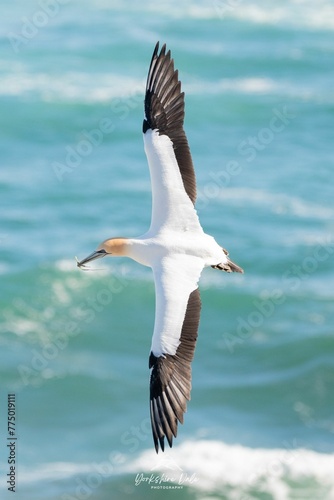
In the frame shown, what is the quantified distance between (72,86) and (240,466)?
18.4 meters

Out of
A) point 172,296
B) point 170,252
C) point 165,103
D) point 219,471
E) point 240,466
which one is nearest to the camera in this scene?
point 172,296

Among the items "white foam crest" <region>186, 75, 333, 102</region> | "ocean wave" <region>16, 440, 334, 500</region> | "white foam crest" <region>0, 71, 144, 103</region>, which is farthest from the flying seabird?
"white foam crest" <region>186, 75, 333, 102</region>

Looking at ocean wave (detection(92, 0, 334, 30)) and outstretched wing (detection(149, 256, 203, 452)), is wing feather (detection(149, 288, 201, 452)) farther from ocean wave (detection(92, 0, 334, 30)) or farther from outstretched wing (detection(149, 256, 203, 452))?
ocean wave (detection(92, 0, 334, 30))

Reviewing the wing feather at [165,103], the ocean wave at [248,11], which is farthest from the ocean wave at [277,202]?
the wing feather at [165,103]

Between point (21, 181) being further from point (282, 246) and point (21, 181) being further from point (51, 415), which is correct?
point (51, 415)

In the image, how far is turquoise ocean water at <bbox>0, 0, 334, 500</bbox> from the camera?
24.1 metres

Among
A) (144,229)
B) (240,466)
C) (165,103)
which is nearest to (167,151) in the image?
(165,103)

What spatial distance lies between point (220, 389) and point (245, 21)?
20633 millimetres

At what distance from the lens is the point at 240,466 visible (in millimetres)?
23891

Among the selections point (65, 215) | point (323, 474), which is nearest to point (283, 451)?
point (323, 474)

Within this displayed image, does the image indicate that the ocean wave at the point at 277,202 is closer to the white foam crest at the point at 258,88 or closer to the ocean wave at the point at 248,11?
the white foam crest at the point at 258,88

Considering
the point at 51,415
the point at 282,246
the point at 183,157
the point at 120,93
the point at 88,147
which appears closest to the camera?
the point at 183,157

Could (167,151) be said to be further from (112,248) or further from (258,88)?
(258,88)

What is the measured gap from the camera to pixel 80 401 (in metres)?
25.8
